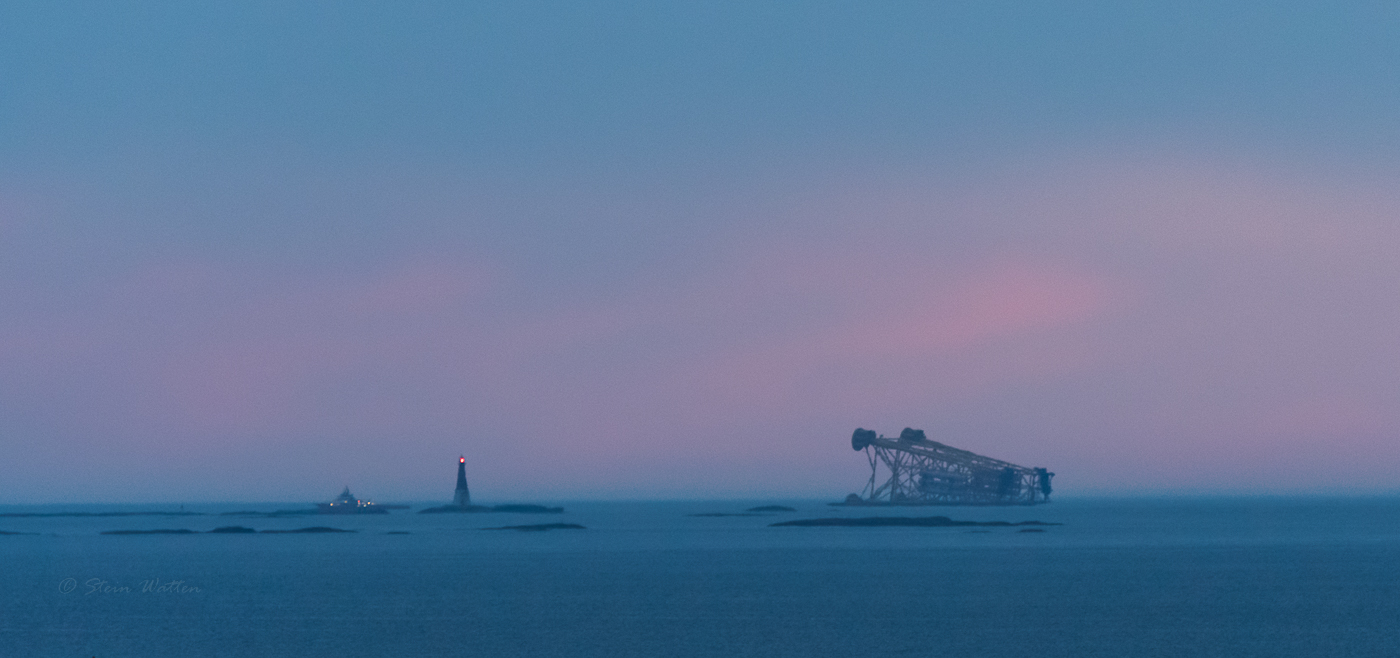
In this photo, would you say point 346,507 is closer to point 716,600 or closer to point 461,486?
point 461,486

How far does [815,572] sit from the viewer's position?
213ft

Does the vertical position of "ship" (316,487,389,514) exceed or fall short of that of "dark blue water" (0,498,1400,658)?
it exceeds it

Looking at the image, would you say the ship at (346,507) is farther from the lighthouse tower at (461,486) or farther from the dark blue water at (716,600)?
the dark blue water at (716,600)

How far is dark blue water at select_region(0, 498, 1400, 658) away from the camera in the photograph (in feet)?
129

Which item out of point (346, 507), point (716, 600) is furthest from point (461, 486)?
point (716, 600)

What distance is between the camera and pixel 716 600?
51750mm

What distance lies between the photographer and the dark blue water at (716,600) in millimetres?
39406

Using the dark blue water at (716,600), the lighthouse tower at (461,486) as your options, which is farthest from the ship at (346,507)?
the dark blue water at (716,600)

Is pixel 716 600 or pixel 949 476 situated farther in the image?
pixel 949 476

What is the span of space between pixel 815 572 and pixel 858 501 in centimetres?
10564

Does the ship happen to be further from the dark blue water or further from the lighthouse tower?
the dark blue water

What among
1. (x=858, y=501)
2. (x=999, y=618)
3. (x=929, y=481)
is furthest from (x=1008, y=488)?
(x=999, y=618)

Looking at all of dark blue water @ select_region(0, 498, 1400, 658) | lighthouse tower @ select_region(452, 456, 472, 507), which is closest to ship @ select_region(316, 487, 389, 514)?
lighthouse tower @ select_region(452, 456, 472, 507)

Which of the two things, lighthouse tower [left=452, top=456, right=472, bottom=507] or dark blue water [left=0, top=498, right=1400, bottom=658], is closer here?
dark blue water [left=0, top=498, right=1400, bottom=658]
